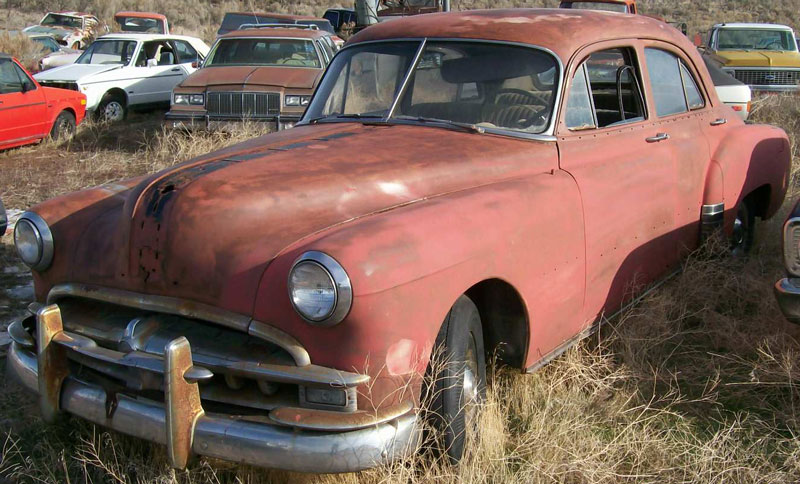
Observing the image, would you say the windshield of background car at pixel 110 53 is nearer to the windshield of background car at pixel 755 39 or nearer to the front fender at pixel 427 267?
the windshield of background car at pixel 755 39

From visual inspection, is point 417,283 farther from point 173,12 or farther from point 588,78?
point 173,12

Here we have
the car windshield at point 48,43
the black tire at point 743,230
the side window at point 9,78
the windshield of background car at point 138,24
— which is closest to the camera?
the black tire at point 743,230

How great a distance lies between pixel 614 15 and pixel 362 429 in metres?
3.09

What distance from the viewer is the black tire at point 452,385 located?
306 centimetres

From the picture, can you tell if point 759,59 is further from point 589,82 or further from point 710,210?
point 589,82

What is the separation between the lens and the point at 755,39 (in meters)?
14.6

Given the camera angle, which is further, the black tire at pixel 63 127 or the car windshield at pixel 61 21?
the car windshield at pixel 61 21

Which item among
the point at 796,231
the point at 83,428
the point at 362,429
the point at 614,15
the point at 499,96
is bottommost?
the point at 83,428

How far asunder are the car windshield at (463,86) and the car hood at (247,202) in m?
0.17

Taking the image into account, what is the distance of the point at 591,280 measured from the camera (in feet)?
12.8

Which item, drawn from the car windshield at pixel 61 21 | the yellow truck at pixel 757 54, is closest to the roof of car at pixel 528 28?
the yellow truck at pixel 757 54

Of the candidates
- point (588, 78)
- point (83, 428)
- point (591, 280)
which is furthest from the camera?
point (588, 78)

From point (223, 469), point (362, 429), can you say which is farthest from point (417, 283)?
point (223, 469)

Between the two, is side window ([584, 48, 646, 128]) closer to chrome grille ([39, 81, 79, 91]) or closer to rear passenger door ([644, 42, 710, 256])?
rear passenger door ([644, 42, 710, 256])
